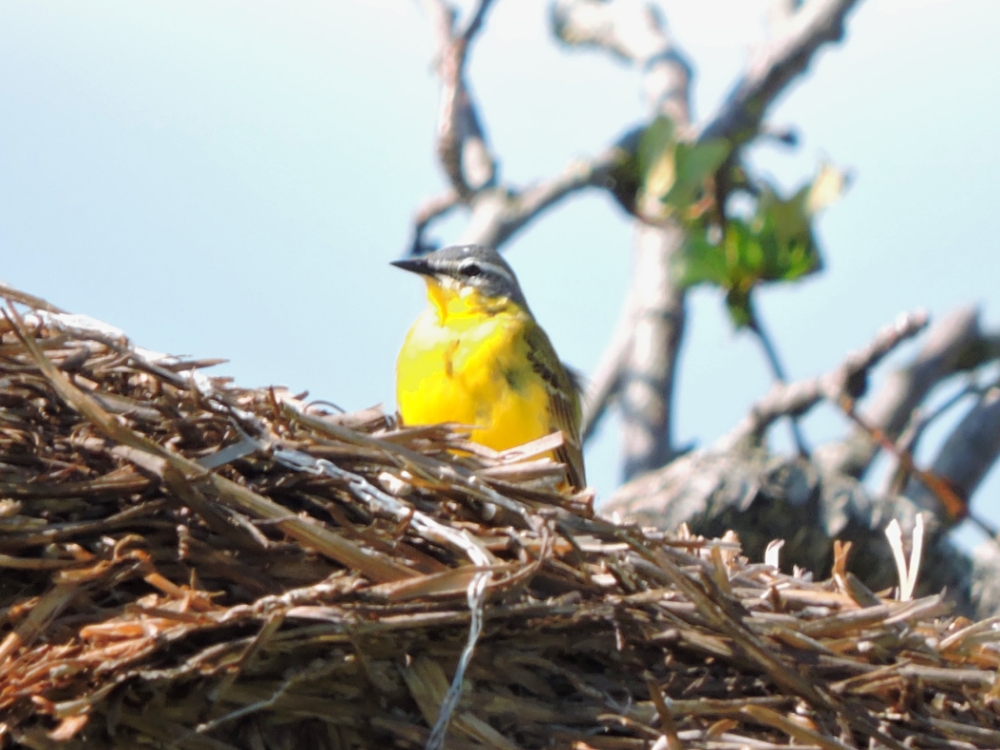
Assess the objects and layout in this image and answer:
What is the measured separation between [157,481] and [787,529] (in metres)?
3.81

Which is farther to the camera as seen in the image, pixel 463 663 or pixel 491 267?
pixel 491 267

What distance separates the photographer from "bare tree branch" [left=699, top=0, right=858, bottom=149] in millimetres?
7367

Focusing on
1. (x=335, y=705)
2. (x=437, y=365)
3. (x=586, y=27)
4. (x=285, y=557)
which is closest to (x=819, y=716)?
(x=335, y=705)

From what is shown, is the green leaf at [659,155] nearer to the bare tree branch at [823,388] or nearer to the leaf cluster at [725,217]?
the leaf cluster at [725,217]

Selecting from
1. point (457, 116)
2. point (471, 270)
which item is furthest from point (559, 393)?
point (457, 116)

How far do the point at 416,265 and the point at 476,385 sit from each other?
3.15ft

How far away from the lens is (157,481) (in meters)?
1.95

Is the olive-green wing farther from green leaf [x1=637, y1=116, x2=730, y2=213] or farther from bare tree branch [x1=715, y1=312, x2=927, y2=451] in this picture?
green leaf [x1=637, y1=116, x2=730, y2=213]

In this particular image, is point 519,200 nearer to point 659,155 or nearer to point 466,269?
point 659,155

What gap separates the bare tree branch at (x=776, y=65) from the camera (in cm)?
737

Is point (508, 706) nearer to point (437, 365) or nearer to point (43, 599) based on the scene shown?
point (43, 599)

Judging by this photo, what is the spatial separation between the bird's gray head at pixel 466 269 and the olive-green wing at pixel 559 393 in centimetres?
23

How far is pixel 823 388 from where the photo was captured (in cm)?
595

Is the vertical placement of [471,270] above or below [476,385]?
above
